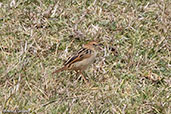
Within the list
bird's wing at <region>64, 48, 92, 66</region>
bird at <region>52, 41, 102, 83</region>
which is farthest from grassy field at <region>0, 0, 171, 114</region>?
bird's wing at <region>64, 48, 92, 66</region>

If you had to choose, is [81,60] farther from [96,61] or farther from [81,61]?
[96,61]

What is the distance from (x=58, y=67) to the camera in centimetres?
676

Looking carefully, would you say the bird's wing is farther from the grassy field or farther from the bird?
the grassy field

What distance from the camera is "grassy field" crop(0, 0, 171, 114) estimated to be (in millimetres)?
5844

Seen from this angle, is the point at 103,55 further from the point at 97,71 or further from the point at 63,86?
the point at 63,86

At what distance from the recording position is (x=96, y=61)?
7.05 meters

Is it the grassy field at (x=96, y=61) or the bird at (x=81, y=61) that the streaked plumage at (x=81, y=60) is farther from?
the grassy field at (x=96, y=61)

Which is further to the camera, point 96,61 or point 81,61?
point 96,61

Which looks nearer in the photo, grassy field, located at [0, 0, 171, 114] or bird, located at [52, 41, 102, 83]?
grassy field, located at [0, 0, 171, 114]

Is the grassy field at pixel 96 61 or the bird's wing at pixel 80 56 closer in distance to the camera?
the grassy field at pixel 96 61

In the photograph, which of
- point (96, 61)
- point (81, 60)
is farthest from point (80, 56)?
point (96, 61)

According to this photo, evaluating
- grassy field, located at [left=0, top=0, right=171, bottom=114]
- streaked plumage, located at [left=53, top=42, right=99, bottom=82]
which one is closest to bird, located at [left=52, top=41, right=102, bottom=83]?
streaked plumage, located at [left=53, top=42, right=99, bottom=82]

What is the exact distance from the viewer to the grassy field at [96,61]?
584 centimetres

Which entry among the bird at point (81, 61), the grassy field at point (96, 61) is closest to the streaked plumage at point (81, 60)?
the bird at point (81, 61)
